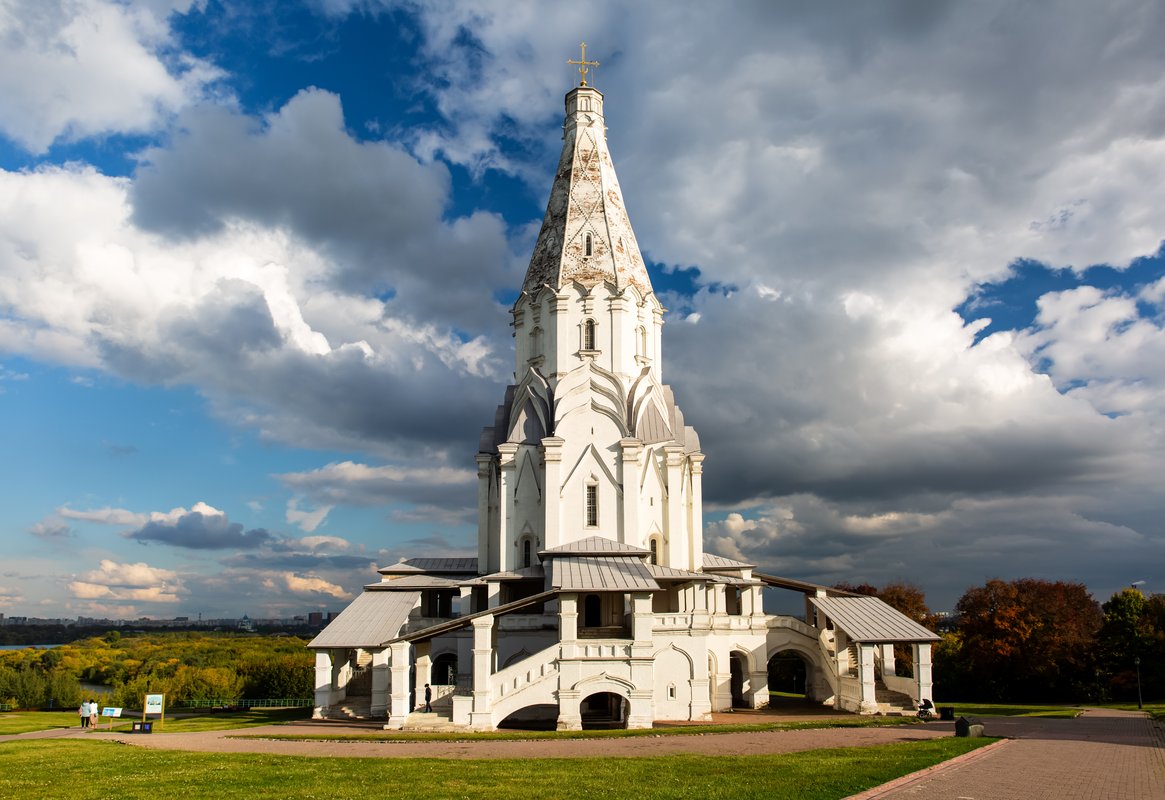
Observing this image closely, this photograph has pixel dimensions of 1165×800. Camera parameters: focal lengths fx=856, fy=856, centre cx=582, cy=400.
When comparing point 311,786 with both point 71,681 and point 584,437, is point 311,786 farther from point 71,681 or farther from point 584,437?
point 71,681

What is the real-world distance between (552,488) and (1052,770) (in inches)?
774

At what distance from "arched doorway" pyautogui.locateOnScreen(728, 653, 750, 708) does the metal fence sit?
1832 cm

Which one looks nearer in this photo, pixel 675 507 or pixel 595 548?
pixel 595 548

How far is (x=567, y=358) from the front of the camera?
34281 millimetres

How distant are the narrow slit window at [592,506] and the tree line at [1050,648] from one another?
2042 centimetres

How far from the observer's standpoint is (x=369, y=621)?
3028 cm

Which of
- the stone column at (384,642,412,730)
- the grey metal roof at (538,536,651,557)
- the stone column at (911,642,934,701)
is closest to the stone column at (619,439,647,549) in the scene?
the grey metal roof at (538,536,651,557)

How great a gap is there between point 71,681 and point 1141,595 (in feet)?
182

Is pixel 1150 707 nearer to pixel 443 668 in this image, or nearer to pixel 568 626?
pixel 568 626

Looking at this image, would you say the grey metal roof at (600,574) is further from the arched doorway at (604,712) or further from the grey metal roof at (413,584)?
the grey metal roof at (413,584)

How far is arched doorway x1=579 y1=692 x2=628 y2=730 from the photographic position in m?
25.3

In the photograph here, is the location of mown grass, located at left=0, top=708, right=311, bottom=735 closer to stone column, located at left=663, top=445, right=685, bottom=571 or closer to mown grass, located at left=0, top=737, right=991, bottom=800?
mown grass, located at left=0, top=737, right=991, bottom=800

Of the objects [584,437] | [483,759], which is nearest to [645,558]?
[584,437]

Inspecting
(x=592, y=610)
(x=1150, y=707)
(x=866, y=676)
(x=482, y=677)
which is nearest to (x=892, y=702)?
(x=866, y=676)
